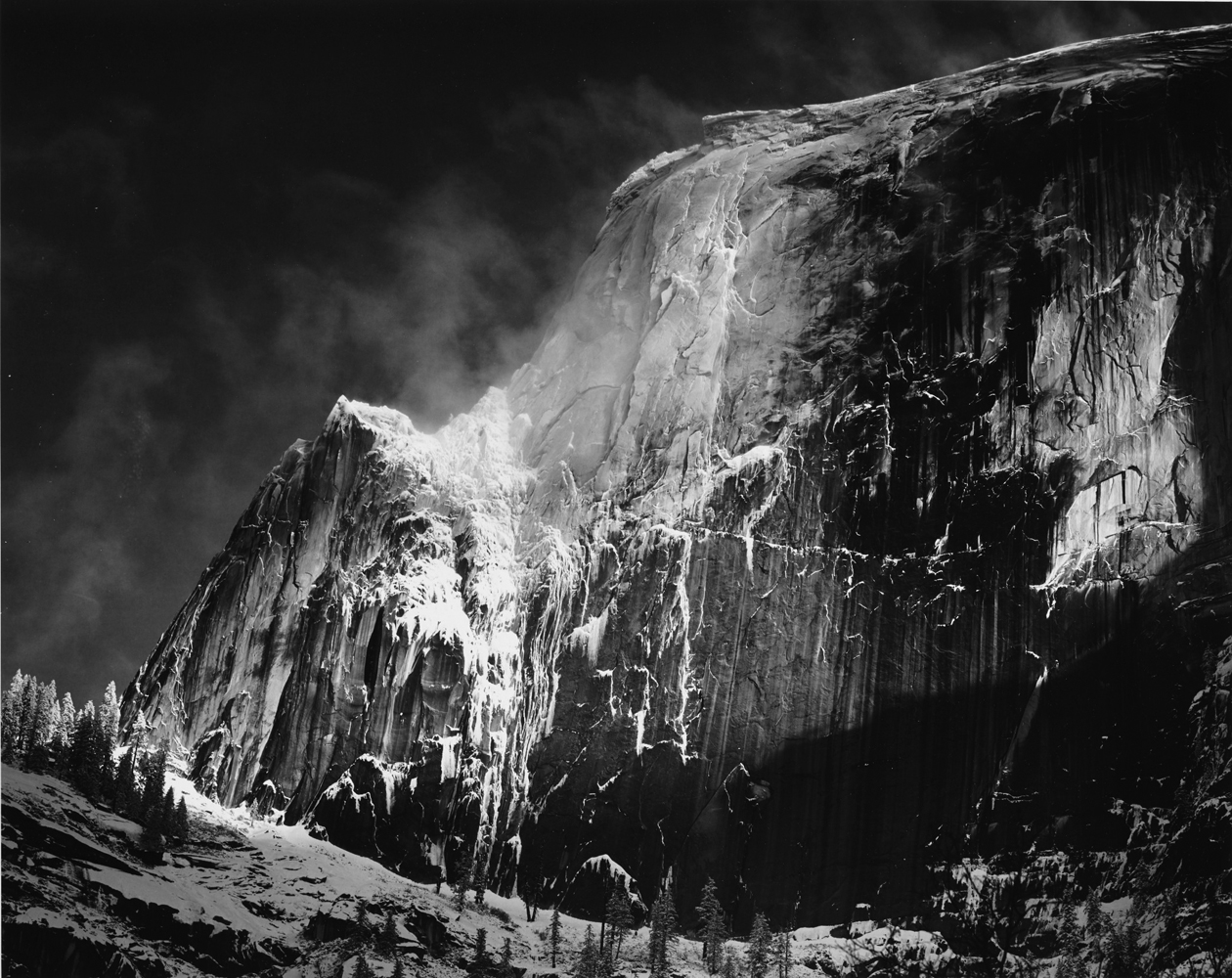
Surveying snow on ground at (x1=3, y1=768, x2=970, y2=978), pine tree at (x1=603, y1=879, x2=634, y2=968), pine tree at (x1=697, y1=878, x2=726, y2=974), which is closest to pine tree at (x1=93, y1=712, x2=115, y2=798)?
snow on ground at (x1=3, y1=768, x2=970, y2=978)

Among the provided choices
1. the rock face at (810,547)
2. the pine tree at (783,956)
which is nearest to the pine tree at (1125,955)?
the rock face at (810,547)

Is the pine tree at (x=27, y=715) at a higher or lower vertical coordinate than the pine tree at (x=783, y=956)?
higher

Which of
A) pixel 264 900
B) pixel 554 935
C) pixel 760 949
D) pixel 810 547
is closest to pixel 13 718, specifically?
pixel 264 900

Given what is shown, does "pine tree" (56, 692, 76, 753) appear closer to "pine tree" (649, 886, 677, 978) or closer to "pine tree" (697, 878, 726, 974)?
"pine tree" (649, 886, 677, 978)

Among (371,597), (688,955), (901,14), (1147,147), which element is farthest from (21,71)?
(1147,147)

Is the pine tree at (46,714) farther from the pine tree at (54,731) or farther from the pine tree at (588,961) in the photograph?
the pine tree at (588,961)

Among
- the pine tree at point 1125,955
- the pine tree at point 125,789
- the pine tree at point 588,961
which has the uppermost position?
the pine tree at point 125,789
